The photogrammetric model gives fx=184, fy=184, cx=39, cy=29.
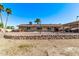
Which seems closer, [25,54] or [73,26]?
[25,54]

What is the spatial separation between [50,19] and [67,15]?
317 millimetres

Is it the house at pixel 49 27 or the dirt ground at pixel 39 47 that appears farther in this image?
the house at pixel 49 27

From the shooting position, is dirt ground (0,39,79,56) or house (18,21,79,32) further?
house (18,21,79,32)

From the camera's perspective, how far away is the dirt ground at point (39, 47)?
2992 mm

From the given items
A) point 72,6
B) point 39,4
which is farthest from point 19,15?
point 72,6

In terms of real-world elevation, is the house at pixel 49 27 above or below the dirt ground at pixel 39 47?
above

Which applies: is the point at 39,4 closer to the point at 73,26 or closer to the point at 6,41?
the point at 73,26

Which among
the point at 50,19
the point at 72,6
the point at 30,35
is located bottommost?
the point at 30,35

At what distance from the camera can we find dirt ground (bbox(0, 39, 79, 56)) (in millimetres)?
2992

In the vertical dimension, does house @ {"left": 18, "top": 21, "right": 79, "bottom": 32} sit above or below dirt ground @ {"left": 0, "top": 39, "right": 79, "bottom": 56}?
above

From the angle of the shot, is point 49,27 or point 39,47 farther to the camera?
point 39,47

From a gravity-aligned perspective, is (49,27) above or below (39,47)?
above

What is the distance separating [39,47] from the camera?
3223 mm

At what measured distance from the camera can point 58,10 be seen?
3.12 m
